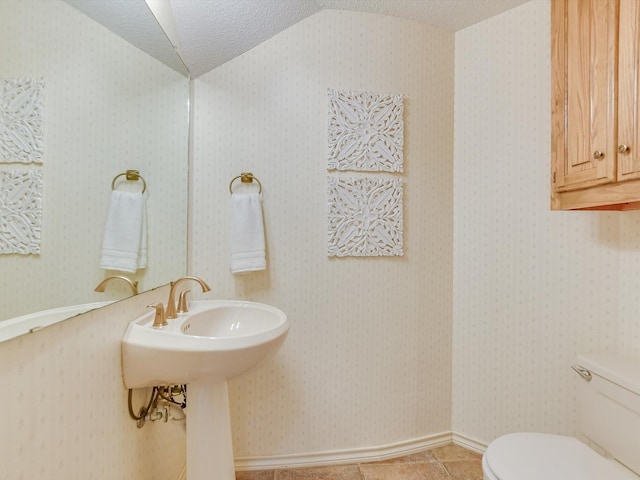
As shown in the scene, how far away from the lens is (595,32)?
3.58ft

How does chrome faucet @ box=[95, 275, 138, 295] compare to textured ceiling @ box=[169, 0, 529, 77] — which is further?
textured ceiling @ box=[169, 0, 529, 77]

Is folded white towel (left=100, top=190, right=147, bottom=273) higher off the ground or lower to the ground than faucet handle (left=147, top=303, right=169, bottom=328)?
higher

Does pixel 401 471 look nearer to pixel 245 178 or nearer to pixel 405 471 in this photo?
pixel 405 471

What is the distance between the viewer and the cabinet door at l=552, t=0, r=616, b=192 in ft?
3.42

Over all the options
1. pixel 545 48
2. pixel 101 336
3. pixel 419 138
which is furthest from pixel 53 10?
pixel 545 48

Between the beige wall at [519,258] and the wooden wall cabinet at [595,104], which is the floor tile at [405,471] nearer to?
the beige wall at [519,258]

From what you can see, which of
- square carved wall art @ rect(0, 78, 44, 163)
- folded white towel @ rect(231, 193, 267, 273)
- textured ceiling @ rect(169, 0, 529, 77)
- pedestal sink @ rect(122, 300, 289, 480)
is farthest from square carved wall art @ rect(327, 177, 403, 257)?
square carved wall art @ rect(0, 78, 44, 163)

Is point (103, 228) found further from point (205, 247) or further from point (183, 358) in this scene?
point (205, 247)

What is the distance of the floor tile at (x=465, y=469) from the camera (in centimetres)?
155

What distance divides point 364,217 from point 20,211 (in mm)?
1360

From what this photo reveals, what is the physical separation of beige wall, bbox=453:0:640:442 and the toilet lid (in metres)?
0.52

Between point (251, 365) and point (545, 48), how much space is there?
6.62ft

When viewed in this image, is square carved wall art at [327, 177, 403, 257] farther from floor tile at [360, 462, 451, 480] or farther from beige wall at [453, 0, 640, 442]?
floor tile at [360, 462, 451, 480]

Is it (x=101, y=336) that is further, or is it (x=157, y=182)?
(x=157, y=182)
